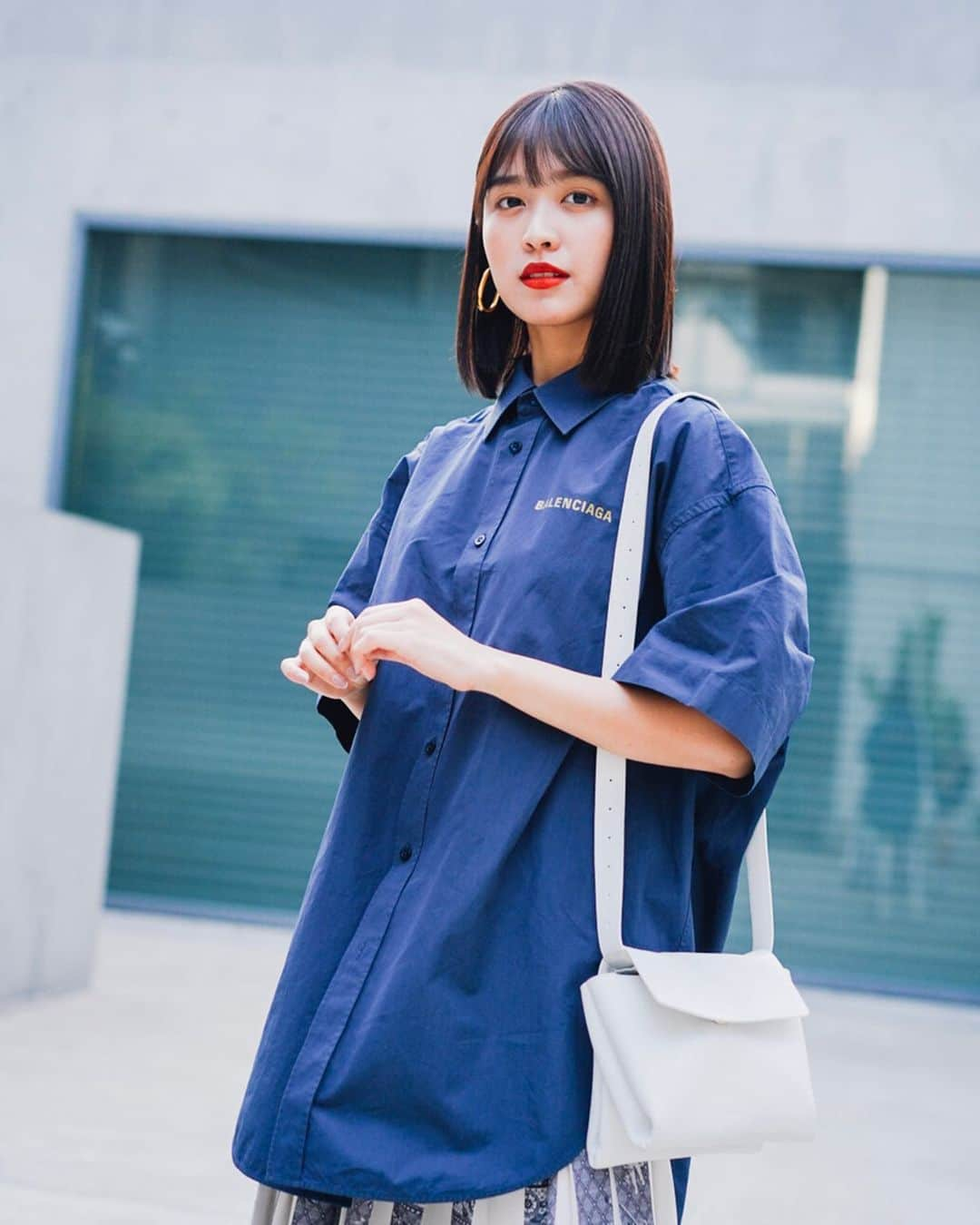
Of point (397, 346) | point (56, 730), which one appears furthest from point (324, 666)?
point (397, 346)

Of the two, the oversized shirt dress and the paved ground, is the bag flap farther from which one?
the paved ground

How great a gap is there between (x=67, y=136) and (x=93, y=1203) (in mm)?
5438

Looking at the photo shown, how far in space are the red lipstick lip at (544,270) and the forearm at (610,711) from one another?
0.36m

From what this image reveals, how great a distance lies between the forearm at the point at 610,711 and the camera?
1207mm

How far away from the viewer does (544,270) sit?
1.36 metres

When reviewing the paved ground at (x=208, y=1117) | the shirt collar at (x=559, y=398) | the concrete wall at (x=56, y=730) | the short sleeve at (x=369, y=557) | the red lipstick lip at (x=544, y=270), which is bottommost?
the paved ground at (x=208, y=1117)

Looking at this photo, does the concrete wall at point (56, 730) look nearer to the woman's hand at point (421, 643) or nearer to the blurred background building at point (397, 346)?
the blurred background building at point (397, 346)

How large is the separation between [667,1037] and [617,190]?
725 millimetres

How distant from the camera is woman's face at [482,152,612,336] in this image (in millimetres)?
1340

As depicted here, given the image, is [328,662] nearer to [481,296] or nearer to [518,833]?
[518,833]

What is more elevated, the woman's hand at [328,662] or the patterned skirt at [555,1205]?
the woman's hand at [328,662]

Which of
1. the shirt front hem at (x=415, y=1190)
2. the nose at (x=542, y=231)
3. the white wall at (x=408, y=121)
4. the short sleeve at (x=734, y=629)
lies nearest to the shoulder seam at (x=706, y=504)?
the short sleeve at (x=734, y=629)

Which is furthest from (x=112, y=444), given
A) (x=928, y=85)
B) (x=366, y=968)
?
(x=366, y=968)

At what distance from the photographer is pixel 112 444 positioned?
7.45 metres
